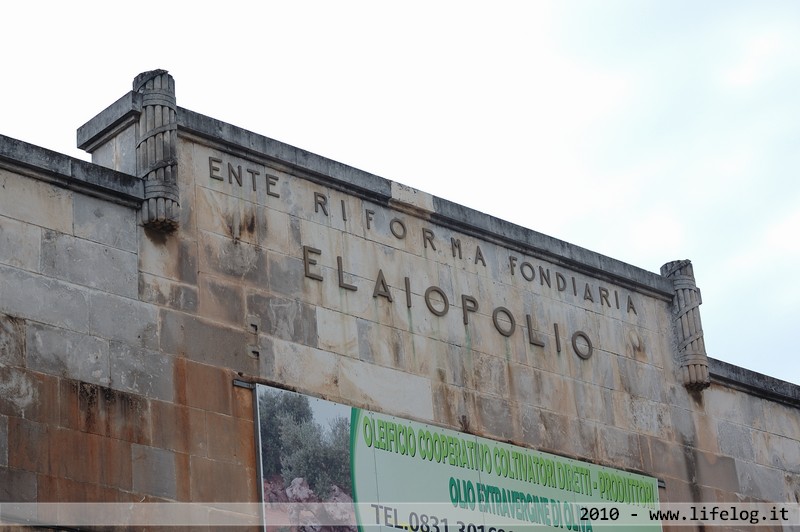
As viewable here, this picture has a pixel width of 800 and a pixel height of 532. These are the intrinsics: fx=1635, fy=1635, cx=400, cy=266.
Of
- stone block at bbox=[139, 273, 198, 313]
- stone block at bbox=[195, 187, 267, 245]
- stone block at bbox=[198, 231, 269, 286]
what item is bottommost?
stone block at bbox=[139, 273, 198, 313]

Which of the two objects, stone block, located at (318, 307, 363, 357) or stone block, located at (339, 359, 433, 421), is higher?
stone block, located at (318, 307, 363, 357)

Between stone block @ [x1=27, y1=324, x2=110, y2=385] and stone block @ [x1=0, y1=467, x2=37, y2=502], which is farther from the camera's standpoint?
stone block @ [x1=27, y1=324, x2=110, y2=385]

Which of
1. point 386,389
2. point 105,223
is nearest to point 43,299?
point 105,223

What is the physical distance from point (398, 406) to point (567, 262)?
Answer: 442cm

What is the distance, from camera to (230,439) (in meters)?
18.3

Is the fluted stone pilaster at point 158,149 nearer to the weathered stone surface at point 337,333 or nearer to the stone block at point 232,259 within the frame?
the stone block at point 232,259

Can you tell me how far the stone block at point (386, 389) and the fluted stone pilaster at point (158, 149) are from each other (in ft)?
9.47

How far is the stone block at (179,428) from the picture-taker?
17.7 meters

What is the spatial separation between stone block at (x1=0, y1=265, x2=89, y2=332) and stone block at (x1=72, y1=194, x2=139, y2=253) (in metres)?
0.73

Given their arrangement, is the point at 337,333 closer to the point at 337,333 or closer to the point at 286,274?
the point at 337,333

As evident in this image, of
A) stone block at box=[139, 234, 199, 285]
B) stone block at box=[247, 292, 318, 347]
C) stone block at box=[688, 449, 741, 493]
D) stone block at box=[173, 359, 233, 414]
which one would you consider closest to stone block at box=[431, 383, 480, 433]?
stone block at box=[247, 292, 318, 347]

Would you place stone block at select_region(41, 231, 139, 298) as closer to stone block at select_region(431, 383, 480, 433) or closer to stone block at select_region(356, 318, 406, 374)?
stone block at select_region(356, 318, 406, 374)

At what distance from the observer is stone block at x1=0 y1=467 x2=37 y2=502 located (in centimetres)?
1619

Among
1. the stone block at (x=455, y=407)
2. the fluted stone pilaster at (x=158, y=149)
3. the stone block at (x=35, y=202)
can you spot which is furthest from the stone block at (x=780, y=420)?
the stone block at (x=35, y=202)
